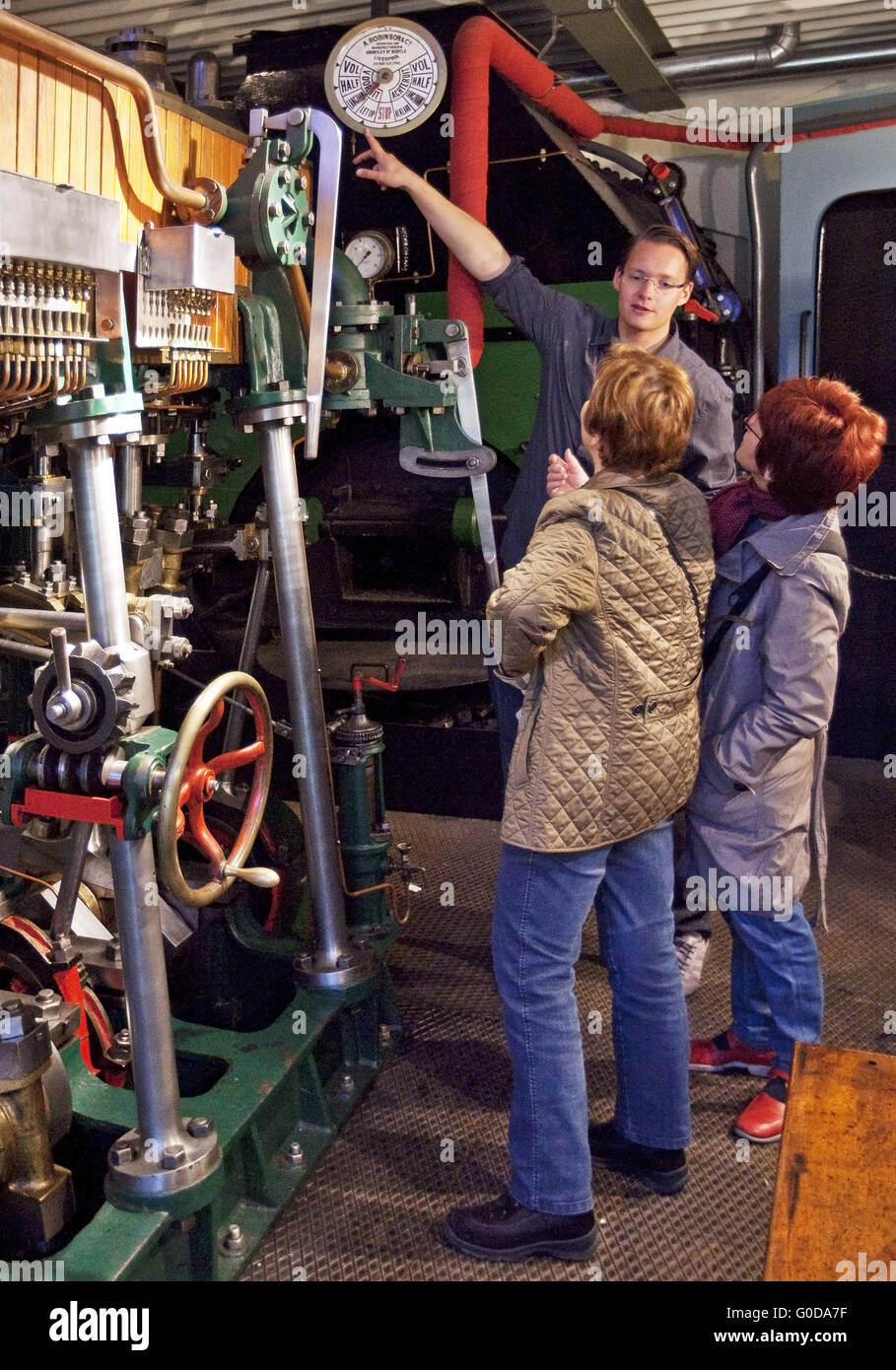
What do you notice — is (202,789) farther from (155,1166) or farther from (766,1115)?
(766,1115)

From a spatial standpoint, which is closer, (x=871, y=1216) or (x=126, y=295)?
(x=871, y=1216)

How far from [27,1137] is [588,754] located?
3.40ft

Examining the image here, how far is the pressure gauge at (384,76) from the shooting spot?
2.91 metres

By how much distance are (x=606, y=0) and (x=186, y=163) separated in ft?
6.90

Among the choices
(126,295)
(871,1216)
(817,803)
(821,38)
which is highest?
(821,38)

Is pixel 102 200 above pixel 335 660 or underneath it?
above

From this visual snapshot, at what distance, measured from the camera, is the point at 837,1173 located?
1.38 metres

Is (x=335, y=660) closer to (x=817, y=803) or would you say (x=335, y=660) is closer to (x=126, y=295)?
(x=817, y=803)

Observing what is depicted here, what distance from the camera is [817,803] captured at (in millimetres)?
2369

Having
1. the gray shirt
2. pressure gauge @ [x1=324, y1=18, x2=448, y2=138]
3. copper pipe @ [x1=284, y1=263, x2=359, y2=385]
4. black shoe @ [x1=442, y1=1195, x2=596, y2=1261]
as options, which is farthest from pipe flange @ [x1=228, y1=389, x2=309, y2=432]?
black shoe @ [x1=442, y1=1195, x2=596, y2=1261]

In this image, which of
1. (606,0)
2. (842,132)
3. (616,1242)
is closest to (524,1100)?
(616,1242)

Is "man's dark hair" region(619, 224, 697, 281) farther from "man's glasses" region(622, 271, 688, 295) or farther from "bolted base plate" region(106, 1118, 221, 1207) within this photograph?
"bolted base plate" region(106, 1118, 221, 1207)

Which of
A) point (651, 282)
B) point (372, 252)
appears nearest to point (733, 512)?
point (651, 282)

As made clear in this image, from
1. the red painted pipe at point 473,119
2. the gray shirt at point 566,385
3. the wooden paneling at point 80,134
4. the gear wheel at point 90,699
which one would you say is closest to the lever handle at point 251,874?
the gear wheel at point 90,699
